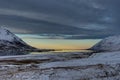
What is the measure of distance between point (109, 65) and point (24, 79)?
1104 cm

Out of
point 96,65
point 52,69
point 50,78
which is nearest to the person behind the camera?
point 50,78

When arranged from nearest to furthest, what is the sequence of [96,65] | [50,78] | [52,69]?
[50,78]
[52,69]
[96,65]

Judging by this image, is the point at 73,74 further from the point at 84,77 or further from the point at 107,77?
the point at 107,77

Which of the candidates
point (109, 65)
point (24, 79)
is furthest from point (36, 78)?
point (109, 65)

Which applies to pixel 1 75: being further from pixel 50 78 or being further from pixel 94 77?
pixel 94 77

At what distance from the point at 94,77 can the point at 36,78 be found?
6.28m

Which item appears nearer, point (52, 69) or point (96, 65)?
point (52, 69)

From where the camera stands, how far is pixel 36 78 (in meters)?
34.5

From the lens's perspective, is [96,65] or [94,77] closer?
[94,77]

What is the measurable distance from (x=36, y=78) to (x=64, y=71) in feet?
11.1

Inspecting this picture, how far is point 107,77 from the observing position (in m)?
35.8

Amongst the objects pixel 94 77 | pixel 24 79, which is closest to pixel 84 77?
pixel 94 77

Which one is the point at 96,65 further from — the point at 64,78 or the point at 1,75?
the point at 1,75

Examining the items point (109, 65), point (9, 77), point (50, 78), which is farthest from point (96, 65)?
point (9, 77)
